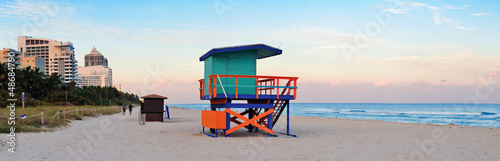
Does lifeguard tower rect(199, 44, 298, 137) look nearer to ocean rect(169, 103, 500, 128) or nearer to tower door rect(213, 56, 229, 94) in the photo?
tower door rect(213, 56, 229, 94)

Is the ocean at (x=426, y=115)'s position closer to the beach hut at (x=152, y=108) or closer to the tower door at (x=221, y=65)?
the beach hut at (x=152, y=108)

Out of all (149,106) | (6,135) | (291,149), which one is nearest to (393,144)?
(291,149)

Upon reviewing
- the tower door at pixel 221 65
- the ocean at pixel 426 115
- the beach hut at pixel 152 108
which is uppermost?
the tower door at pixel 221 65

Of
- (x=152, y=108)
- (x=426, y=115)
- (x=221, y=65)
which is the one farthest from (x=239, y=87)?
(x=426, y=115)

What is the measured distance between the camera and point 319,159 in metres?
10.7

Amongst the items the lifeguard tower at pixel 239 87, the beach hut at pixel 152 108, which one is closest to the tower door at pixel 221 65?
the lifeguard tower at pixel 239 87

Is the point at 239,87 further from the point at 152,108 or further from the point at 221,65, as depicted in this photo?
the point at 152,108

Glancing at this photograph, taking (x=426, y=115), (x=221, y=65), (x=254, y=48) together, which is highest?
(x=254, y=48)

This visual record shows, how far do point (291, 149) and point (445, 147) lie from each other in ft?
17.5

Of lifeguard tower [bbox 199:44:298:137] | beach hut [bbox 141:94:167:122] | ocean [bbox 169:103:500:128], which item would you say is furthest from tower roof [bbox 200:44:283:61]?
ocean [bbox 169:103:500:128]

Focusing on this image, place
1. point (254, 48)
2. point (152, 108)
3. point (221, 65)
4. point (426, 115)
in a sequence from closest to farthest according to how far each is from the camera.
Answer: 1. point (254, 48)
2. point (221, 65)
3. point (152, 108)
4. point (426, 115)

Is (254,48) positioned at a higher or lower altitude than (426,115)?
higher

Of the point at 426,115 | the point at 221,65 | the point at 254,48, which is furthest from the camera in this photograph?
the point at 426,115

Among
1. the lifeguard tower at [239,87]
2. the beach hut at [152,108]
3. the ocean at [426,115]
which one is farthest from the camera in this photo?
the ocean at [426,115]
